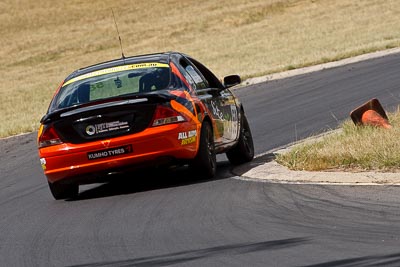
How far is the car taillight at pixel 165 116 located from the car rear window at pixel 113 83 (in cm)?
67

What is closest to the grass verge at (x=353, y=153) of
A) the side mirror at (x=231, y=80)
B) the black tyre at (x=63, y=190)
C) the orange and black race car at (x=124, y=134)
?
the orange and black race car at (x=124, y=134)

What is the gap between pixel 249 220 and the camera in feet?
28.7

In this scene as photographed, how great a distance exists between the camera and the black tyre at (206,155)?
11320 mm

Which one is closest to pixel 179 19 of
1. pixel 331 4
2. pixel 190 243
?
pixel 331 4

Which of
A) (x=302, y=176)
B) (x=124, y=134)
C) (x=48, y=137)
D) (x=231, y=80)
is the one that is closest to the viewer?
(x=302, y=176)

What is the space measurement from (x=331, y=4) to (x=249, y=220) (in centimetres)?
4881

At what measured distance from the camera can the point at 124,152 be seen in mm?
11055

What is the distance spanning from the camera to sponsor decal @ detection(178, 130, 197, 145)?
36.3ft

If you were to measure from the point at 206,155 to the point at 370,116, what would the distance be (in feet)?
8.63

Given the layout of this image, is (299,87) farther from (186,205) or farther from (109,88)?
(186,205)

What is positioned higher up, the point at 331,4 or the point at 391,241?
the point at 391,241

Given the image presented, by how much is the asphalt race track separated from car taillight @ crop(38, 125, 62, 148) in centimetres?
61

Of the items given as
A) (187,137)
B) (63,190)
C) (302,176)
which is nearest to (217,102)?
(187,137)

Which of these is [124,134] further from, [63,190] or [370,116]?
[370,116]
